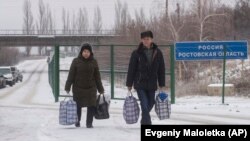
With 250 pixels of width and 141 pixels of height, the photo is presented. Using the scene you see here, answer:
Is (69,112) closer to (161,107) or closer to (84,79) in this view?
(84,79)

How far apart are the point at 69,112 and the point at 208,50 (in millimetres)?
6899

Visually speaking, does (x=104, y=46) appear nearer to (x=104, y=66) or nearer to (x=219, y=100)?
(x=104, y=66)

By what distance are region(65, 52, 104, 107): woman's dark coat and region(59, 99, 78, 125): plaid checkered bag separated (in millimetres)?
160

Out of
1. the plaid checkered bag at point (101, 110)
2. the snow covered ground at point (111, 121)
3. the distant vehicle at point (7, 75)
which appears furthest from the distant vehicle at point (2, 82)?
the plaid checkered bag at point (101, 110)

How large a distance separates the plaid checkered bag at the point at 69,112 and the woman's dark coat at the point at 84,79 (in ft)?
0.53

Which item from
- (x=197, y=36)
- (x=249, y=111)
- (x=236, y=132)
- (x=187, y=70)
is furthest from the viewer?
(x=197, y=36)

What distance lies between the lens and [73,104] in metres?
10.5

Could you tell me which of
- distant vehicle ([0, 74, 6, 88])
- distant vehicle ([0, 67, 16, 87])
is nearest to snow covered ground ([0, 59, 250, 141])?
distant vehicle ([0, 74, 6, 88])

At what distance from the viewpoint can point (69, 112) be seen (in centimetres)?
1057

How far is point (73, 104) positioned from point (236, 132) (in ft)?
13.8

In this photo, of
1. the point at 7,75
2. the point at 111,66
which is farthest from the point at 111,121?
the point at 7,75

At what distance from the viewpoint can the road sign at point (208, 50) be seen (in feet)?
53.5

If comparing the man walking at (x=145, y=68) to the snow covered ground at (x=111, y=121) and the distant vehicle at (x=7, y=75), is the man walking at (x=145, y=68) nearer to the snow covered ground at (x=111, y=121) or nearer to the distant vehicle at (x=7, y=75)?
the snow covered ground at (x=111, y=121)

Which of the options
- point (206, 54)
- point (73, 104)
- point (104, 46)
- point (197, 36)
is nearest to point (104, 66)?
point (104, 46)
